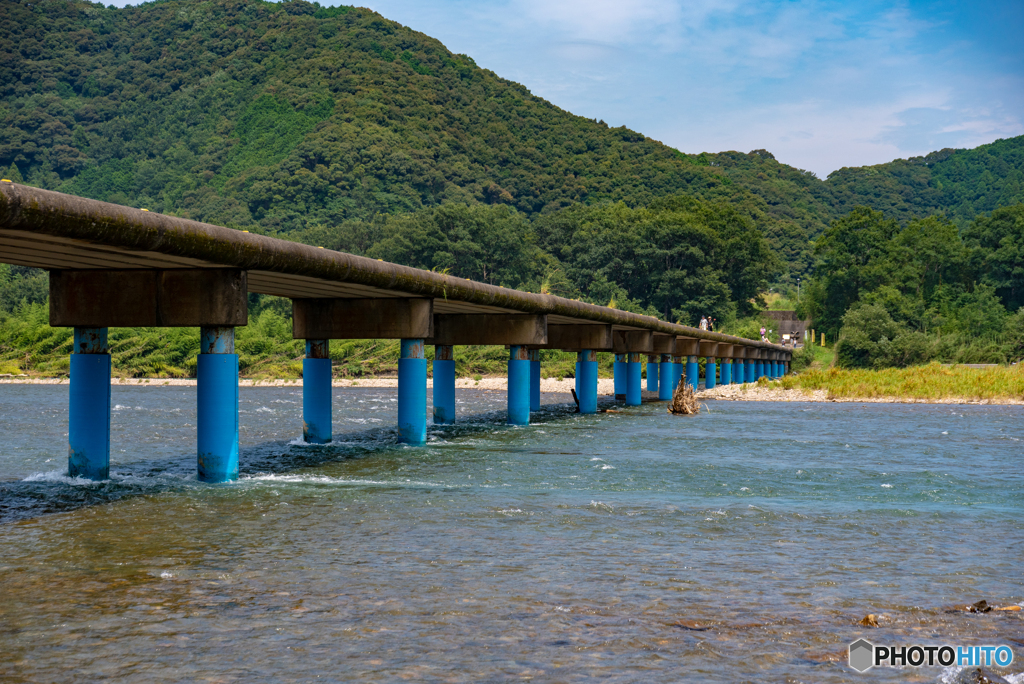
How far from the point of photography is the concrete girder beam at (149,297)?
2044 centimetres

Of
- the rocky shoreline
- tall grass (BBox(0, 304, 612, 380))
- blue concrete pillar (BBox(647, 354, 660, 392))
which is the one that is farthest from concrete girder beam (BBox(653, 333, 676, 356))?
tall grass (BBox(0, 304, 612, 380))

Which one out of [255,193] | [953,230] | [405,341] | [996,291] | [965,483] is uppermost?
[255,193]

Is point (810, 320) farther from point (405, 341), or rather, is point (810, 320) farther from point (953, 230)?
point (405, 341)

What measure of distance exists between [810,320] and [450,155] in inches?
3127

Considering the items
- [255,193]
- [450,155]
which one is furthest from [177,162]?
[450,155]

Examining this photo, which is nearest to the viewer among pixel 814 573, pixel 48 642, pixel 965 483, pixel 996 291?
pixel 48 642

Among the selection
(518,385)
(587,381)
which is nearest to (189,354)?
(587,381)

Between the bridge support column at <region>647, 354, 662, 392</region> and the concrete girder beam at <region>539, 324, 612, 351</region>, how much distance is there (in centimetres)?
2539

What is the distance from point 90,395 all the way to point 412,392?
36.3 ft

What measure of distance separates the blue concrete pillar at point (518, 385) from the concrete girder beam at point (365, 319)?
11008mm

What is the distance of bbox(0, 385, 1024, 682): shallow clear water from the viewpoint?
948 centimetres

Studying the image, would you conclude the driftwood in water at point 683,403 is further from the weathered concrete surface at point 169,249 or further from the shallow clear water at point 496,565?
the weathered concrete surface at point 169,249

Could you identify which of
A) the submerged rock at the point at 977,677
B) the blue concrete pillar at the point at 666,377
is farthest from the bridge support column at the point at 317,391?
the blue concrete pillar at the point at 666,377

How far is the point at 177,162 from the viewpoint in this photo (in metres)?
193
